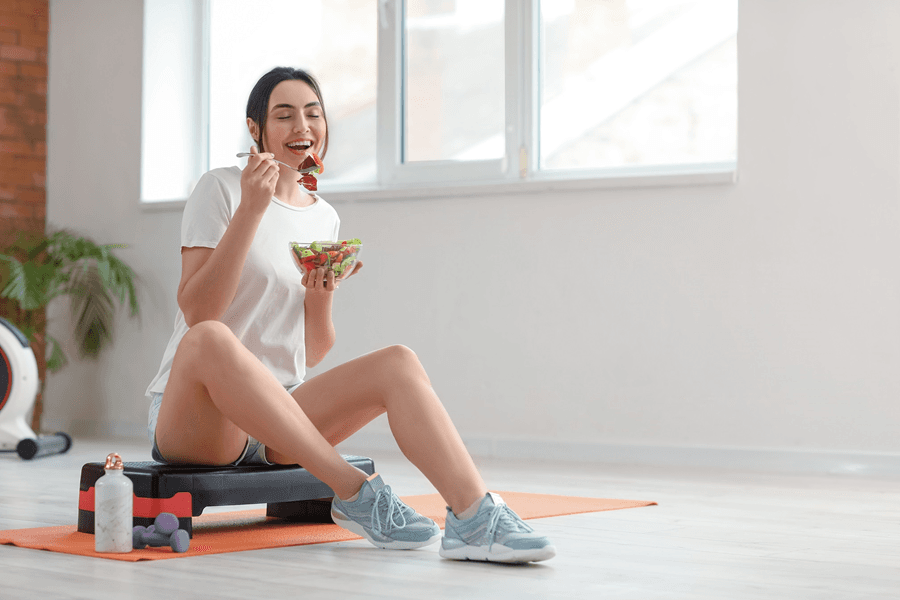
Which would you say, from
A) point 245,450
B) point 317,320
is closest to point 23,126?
point 317,320

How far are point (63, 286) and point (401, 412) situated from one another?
3730mm

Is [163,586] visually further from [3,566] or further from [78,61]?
[78,61]

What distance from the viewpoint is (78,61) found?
5332 mm

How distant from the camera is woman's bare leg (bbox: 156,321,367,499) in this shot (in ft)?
6.04

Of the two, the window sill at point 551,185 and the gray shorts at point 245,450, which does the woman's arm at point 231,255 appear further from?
the window sill at point 551,185

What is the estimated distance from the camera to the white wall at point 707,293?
3705mm

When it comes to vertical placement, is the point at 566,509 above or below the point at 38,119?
below

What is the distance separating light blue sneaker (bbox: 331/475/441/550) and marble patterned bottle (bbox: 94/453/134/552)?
1.07 ft

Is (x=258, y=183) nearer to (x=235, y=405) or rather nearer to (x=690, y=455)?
(x=235, y=405)

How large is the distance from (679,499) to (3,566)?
169cm

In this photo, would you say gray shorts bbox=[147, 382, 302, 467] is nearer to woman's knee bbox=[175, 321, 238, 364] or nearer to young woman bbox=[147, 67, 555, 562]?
young woman bbox=[147, 67, 555, 562]

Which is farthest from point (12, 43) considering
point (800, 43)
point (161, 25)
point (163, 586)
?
point (163, 586)

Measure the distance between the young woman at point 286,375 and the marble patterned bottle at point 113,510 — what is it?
0.16 meters

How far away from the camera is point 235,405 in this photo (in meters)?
1.85
